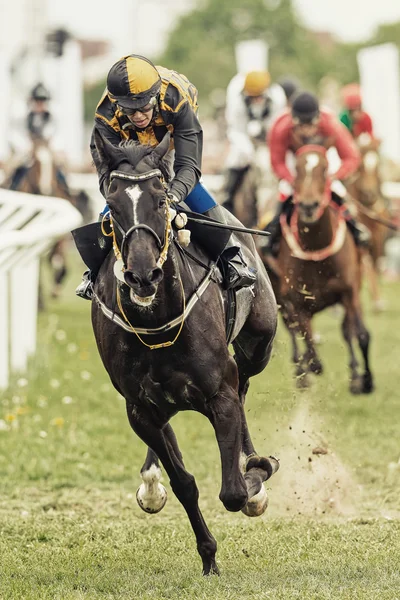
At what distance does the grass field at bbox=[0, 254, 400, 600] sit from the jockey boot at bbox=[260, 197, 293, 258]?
108 cm

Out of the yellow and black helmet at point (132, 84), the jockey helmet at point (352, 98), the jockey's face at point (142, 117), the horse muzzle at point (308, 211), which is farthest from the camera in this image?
the jockey helmet at point (352, 98)

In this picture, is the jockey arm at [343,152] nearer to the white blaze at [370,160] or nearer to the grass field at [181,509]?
the grass field at [181,509]

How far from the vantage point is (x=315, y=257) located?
1092 cm

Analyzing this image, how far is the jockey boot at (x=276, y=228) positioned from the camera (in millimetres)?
11227

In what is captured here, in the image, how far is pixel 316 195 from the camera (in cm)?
1079

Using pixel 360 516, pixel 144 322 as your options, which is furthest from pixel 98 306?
pixel 360 516

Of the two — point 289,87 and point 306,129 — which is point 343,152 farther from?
point 289,87

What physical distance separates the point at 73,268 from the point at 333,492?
20.7 meters

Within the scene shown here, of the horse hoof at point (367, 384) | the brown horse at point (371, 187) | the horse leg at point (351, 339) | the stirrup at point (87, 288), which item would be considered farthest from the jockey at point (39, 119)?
the stirrup at point (87, 288)

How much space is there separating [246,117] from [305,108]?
Answer: 398 cm

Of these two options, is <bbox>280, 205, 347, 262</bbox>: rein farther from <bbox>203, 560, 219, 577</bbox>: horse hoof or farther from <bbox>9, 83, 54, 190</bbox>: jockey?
<bbox>9, 83, 54, 190</bbox>: jockey

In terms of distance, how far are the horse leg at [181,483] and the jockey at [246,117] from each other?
356 inches

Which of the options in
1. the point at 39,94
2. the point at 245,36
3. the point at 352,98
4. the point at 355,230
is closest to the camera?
the point at 355,230

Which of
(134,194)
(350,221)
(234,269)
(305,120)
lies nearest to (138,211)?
(134,194)
